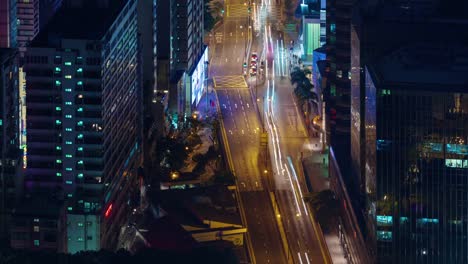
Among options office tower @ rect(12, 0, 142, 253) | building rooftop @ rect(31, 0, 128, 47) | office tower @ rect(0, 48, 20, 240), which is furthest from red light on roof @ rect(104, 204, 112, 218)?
building rooftop @ rect(31, 0, 128, 47)

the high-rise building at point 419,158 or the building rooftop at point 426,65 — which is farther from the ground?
the building rooftop at point 426,65

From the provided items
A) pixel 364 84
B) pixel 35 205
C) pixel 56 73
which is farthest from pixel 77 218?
pixel 364 84

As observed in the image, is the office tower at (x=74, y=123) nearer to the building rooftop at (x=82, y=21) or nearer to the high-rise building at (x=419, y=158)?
the building rooftop at (x=82, y=21)

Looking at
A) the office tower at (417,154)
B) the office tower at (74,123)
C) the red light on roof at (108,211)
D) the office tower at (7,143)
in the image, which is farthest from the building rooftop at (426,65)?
the office tower at (7,143)

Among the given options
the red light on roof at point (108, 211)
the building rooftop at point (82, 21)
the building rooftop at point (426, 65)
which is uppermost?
the building rooftop at point (82, 21)

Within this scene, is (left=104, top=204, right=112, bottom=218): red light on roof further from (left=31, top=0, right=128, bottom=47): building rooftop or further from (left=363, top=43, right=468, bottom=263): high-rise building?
(left=363, top=43, right=468, bottom=263): high-rise building

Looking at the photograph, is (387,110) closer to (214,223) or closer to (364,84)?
(364,84)

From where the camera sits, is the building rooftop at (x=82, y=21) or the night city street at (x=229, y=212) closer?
the night city street at (x=229, y=212)
